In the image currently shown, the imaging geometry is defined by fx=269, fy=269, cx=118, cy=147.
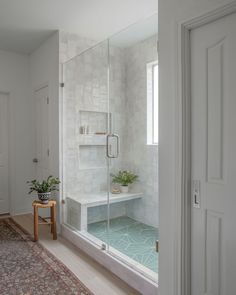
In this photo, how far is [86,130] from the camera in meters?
3.80

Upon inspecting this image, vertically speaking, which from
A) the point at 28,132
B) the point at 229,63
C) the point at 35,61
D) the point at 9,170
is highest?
the point at 35,61

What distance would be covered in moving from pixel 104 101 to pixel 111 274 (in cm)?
228

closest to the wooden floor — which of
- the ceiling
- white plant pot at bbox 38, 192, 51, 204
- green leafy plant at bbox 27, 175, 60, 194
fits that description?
white plant pot at bbox 38, 192, 51, 204

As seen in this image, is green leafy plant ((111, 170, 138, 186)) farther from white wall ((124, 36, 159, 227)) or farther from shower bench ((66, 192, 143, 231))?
shower bench ((66, 192, 143, 231))

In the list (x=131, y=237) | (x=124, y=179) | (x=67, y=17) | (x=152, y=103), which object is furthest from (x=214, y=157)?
(x=67, y=17)

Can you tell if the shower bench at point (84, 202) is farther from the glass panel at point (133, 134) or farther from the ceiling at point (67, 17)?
the ceiling at point (67, 17)

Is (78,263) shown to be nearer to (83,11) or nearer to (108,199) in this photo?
(108,199)

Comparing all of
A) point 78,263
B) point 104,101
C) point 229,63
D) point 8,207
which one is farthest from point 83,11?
point 8,207

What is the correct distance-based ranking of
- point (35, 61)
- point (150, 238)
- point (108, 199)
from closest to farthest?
1. point (150, 238)
2. point (108, 199)
3. point (35, 61)

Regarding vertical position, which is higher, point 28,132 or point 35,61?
point 35,61

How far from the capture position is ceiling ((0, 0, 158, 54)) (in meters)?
2.83

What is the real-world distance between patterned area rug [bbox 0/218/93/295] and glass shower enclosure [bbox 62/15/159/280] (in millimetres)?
632

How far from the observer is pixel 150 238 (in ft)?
10.6

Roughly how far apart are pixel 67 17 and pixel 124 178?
2206mm
